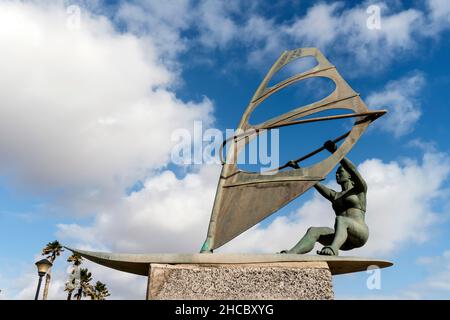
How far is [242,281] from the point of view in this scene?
17.1 feet

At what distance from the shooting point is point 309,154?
6801 mm

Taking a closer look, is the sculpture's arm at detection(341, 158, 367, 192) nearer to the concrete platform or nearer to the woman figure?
the woman figure

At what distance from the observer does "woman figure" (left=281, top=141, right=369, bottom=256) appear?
5.77 metres

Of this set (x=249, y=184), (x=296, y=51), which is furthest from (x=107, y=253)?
(x=296, y=51)

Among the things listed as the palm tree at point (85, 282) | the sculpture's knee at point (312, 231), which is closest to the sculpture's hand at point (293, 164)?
the sculpture's knee at point (312, 231)

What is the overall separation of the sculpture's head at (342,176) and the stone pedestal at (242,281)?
149cm

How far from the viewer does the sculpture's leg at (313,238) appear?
577 cm

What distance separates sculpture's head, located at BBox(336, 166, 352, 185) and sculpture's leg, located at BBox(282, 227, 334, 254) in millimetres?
778

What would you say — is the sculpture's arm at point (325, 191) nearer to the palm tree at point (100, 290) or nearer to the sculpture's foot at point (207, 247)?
the sculpture's foot at point (207, 247)

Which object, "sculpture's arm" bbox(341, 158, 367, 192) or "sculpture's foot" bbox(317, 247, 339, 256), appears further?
"sculpture's arm" bbox(341, 158, 367, 192)

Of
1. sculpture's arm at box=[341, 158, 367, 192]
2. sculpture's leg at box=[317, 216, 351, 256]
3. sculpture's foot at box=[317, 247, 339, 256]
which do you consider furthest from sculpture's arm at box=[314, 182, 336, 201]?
sculpture's foot at box=[317, 247, 339, 256]

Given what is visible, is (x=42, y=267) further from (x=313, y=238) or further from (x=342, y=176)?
(x=342, y=176)
